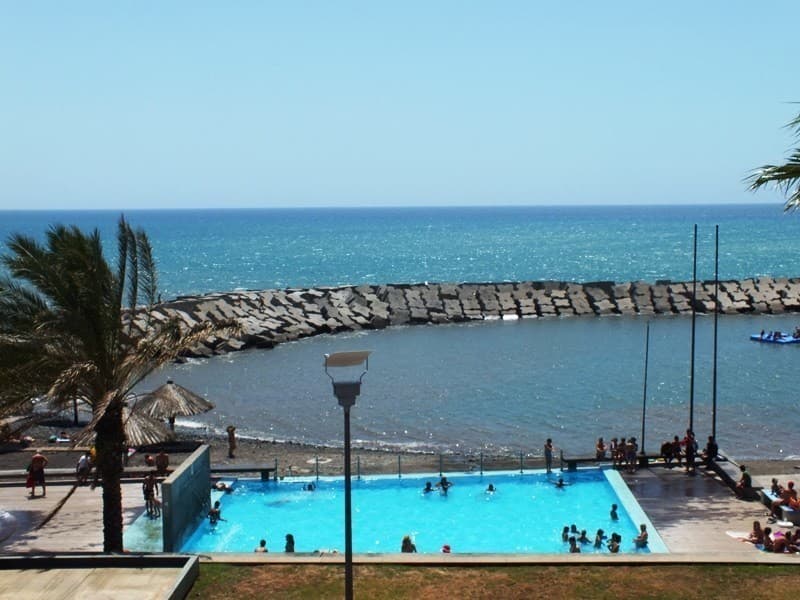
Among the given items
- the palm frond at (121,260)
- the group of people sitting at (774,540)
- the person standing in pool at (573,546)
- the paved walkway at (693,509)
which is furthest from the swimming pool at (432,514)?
the palm frond at (121,260)

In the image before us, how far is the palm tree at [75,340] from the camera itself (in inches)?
653

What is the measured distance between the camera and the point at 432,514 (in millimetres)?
24250

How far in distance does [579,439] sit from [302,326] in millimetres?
28579

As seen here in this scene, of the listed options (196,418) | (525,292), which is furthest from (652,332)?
(196,418)

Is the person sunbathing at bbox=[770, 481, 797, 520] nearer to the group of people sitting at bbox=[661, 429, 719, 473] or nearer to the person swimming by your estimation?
the group of people sitting at bbox=[661, 429, 719, 473]

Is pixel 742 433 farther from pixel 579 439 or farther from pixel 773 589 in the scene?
pixel 773 589

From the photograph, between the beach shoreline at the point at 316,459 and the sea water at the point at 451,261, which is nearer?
the beach shoreline at the point at 316,459

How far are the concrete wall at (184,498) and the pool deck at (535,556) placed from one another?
1545 millimetres

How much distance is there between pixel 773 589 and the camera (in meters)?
14.8

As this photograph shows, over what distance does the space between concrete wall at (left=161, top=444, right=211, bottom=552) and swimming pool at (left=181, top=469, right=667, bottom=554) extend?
55 cm

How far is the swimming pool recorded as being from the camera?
22172mm

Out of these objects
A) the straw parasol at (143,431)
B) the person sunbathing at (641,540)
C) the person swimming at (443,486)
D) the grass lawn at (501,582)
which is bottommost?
the person swimming at (443,486)

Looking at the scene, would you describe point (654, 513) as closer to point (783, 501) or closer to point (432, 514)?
point (783, 501)

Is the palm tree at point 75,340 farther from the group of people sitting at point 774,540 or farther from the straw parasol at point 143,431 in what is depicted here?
the group of people sitting at point 774,540
